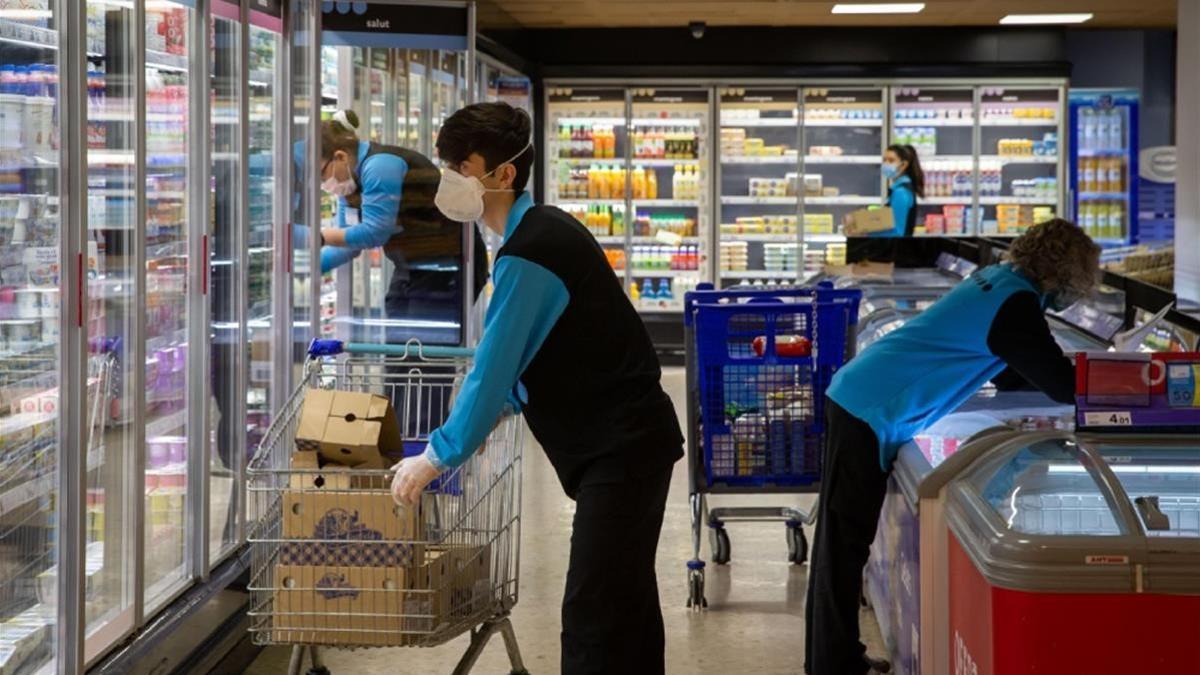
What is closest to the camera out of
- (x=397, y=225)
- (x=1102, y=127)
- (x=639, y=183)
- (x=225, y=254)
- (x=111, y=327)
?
(x=111, y=327)

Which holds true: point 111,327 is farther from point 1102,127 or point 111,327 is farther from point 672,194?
point 1102,127

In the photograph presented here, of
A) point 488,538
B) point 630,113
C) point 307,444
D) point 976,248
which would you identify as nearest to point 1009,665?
point 488,538

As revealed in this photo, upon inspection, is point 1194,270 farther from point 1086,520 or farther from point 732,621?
point 1086,520

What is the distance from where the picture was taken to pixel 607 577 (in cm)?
361

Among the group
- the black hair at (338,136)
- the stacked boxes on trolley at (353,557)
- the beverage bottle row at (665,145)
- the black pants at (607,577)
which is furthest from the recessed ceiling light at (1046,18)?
the black pants at (607,577)

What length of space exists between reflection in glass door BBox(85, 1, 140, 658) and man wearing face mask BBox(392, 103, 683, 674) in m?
1.35

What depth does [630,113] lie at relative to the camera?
48.4 feet

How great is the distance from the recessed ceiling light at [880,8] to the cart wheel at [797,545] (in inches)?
230

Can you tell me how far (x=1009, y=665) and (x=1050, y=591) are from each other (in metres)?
0.17

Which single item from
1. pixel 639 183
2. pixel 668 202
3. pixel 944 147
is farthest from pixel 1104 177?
pixel 639 183

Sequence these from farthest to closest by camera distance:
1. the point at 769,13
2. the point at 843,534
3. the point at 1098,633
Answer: the point at 769,13
the point at 843,534
the point at 1098,633

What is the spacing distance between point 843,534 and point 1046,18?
967 cm

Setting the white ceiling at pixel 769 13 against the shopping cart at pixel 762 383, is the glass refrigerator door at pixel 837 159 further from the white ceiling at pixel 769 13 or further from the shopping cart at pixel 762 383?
the shopping cart at pixel 762 383

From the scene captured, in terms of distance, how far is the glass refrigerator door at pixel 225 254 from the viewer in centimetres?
563
